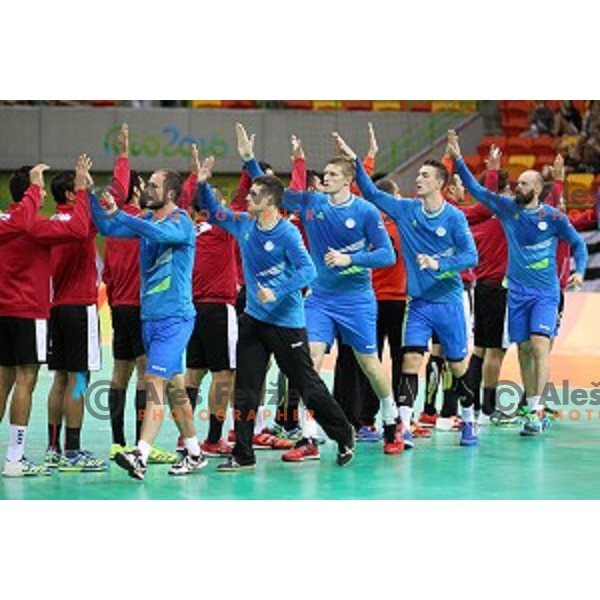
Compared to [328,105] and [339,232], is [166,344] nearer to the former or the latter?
[339,232]

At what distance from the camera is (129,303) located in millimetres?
9789

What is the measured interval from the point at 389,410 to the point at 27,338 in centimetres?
284

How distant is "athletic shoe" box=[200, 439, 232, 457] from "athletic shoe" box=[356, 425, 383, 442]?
1.34m

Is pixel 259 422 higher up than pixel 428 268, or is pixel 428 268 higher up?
pixel 428 268

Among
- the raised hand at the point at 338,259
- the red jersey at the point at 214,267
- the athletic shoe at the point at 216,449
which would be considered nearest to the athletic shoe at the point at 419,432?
the athletic shoe at the point at 216,449

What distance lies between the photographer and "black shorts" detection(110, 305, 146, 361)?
9.77m

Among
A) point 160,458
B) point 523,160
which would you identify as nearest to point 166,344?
point 160,458

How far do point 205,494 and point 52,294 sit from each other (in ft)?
6.19

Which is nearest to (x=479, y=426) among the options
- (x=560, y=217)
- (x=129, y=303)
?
(x=560, y=217)

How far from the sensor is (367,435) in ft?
37.1

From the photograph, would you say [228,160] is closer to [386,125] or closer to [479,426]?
[386,125]

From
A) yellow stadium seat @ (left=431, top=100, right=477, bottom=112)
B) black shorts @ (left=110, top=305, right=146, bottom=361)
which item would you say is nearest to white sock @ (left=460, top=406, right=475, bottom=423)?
black shorts @ (left=110, top=305, right=146, bottom=361)

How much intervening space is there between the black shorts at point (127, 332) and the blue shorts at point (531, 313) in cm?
355

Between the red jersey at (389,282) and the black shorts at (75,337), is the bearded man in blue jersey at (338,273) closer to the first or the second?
the red jersey at (389,282)
